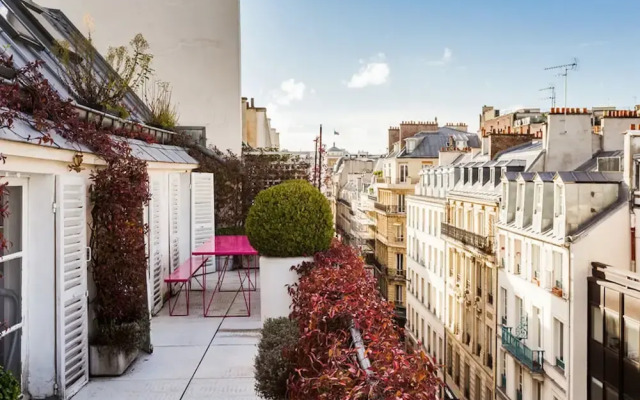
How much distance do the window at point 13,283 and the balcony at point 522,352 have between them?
1873 cm

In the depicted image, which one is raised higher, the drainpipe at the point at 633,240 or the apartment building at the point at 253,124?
the apartment building at the point at 253,124

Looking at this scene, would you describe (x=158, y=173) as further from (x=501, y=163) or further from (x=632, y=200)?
(x=501, y=163)

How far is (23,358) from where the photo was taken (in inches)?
197

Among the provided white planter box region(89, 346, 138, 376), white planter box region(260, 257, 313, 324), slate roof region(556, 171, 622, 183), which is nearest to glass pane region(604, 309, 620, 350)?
slate roof region(556, 171, 622, 183)

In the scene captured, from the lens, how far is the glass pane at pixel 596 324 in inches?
703

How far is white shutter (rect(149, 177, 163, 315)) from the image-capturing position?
26.9 feet

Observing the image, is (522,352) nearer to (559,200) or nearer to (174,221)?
(559,200)

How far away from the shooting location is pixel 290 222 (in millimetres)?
7840

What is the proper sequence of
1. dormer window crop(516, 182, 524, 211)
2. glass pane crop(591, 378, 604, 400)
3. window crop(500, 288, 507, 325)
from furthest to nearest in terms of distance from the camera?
window crop(500, 288, 507, 325) < dormer window crop(516, 182, 524, 211) < glass pane crop(591, 378, 604, 400)

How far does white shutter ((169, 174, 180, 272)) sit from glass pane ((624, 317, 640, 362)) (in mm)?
12636

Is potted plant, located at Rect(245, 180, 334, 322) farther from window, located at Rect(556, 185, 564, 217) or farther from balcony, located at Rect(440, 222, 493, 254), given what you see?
balcony, located at Rect(440, 222, 493, 254)

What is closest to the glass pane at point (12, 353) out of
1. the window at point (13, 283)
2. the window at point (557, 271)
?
the window at point (13, 283)

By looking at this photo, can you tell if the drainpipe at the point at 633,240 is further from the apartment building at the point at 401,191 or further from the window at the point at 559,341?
the apartment building at the point at 401,191

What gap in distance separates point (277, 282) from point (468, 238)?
22164 millimetres
